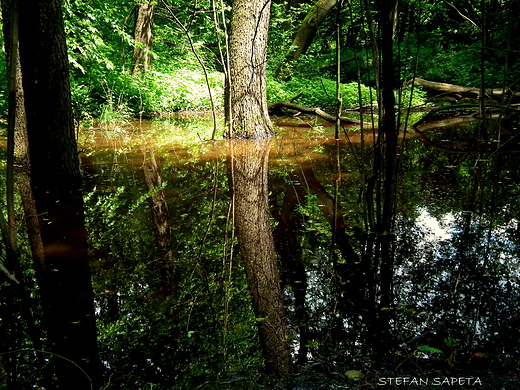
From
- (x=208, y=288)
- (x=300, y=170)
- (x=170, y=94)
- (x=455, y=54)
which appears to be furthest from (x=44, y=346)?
(x=455, y=54)

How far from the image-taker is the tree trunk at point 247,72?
20.9 feet

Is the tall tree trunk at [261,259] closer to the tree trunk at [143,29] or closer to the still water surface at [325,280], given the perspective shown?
the still water surface at [325,280]

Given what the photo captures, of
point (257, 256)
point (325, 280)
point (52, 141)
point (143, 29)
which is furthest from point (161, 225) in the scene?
point (143, 29)

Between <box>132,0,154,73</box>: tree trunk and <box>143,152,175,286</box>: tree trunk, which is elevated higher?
<box>132,0,154,73</box>: tree trunk

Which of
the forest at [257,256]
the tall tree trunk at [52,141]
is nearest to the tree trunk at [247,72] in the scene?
the forest at [257,256]

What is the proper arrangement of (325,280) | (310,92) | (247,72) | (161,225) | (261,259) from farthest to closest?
(310,92)
(247,72)
(161,225)
(261,259)
(325,280)

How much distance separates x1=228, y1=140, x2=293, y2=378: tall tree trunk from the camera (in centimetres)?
157

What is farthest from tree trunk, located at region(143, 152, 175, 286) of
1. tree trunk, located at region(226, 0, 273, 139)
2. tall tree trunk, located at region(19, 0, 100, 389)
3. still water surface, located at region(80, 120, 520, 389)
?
tree trunk, located at region(226, 0, 273, 139)

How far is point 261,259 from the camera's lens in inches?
94.7

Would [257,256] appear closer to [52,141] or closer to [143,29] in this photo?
[52,141]

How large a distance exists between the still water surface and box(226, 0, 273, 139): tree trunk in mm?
2534

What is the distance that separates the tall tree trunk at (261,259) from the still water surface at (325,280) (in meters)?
0.05

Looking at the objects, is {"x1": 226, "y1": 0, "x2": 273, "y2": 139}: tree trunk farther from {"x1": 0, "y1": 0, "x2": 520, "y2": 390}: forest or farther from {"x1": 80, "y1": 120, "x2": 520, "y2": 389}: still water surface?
{"x1": 80, "y1": 120, "x2": 520, "y2": 389}: still water surface

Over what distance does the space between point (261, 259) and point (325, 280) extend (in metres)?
0.44
